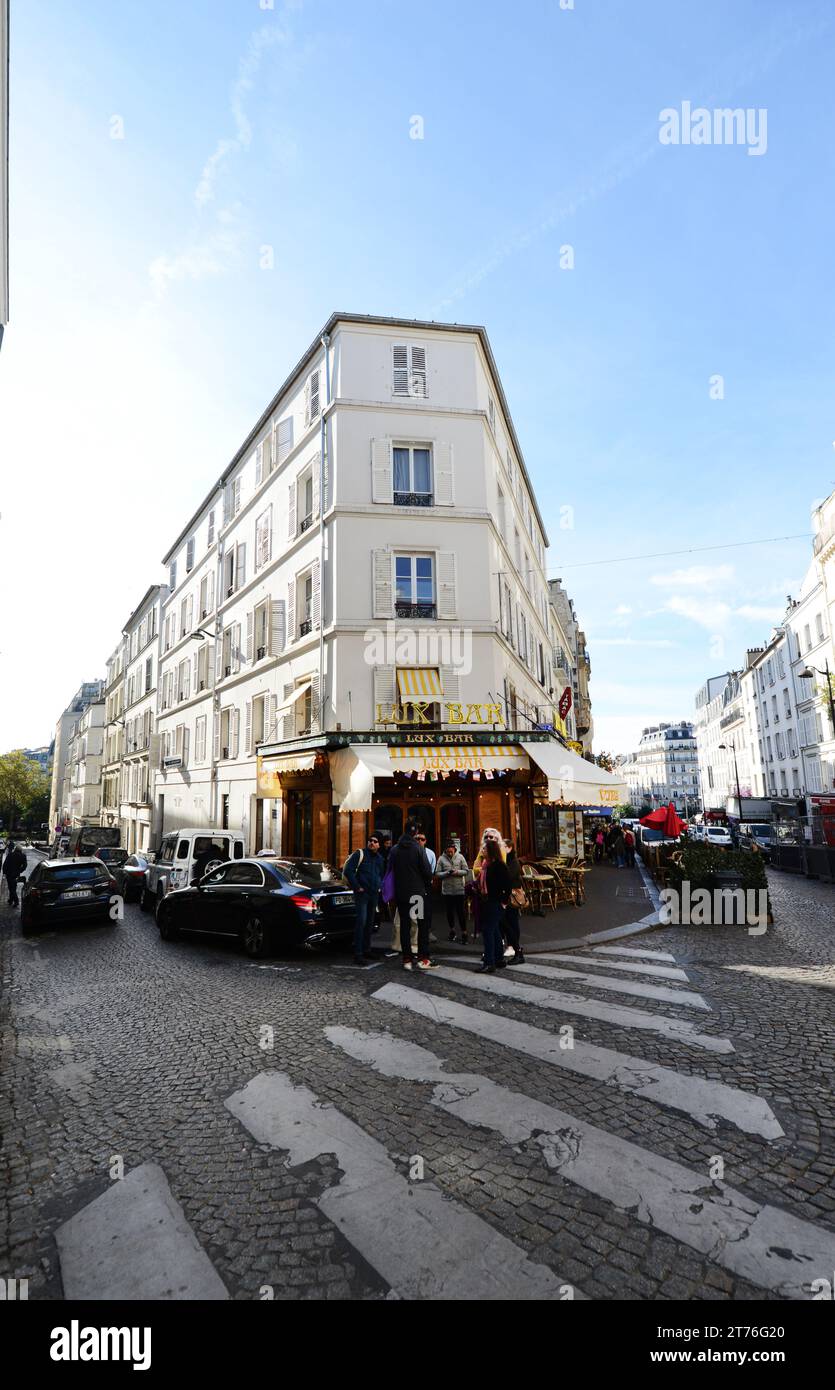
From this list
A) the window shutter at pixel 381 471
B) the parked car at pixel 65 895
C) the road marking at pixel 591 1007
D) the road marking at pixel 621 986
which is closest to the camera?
the road marking at pixel 591 1007

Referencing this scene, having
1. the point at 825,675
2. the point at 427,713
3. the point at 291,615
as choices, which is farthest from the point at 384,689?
the point at 825,675

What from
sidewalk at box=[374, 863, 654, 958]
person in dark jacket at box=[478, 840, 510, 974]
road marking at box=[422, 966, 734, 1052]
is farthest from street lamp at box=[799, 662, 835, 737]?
road marking at box=[422, 966, 734, 1052]

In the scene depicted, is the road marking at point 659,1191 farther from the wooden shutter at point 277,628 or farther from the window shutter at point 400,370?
the window shutter at point 400,370

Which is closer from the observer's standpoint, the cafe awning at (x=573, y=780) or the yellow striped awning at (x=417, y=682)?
the cafe awning at (x=573, y=780)

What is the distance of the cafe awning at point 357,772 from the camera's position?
47.6ft

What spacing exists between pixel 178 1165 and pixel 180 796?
28.6m

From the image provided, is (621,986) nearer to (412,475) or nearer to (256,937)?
(256,937)

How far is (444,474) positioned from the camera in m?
18.1

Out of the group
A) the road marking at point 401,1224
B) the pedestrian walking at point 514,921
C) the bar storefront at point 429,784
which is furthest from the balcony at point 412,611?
the road marking at point 401,1224

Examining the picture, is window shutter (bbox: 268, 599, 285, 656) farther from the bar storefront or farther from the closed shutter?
the closed shutter

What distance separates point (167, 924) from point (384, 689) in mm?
7562

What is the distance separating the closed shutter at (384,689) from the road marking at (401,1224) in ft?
41.1
